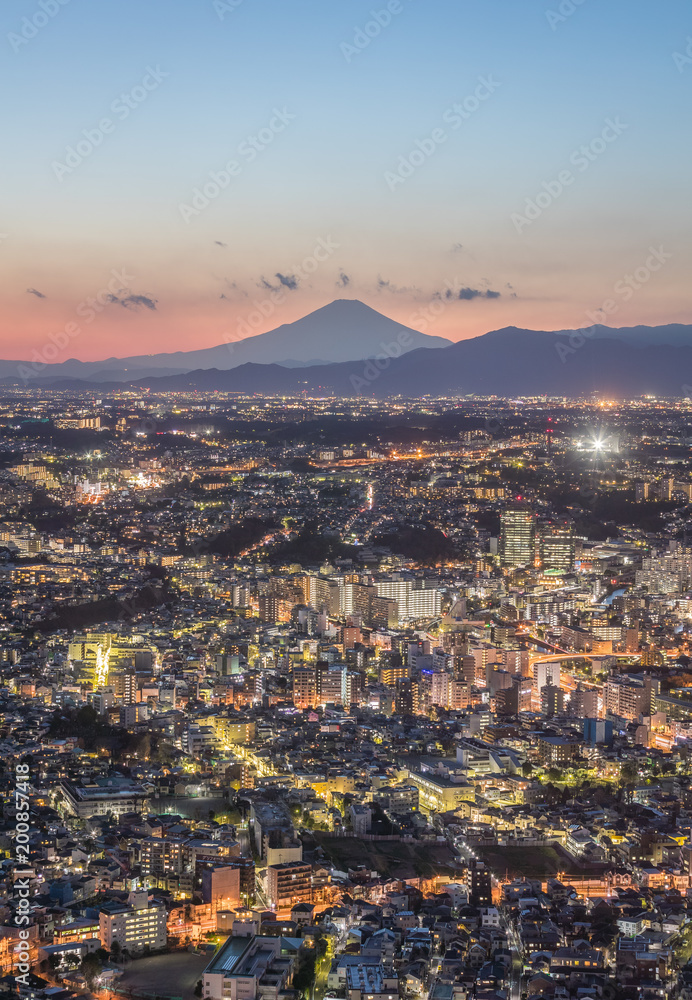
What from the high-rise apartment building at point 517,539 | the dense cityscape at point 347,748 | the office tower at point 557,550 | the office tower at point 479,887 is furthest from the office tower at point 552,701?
the high-rise apartment building at point 517,539

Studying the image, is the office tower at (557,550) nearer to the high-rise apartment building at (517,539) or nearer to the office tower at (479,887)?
the high-rise apartment building at (517,539)

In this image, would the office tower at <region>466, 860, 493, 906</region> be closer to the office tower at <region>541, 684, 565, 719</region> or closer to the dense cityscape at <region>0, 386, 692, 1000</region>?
the dense cityscape at <region>0, 386, 692, 1000</region>

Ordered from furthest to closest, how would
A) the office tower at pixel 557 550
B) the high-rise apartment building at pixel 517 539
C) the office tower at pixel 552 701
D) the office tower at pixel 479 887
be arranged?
the high-rise apartment building at pixel 517 539
the office tower at pixel 557 550
the office tower at pixel 552 701
the office tower at pixel 479 887

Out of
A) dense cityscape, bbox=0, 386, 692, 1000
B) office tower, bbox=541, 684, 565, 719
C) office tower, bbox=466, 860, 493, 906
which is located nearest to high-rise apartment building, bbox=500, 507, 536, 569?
dense cityscape, bbox=0, 386, 692, 1000

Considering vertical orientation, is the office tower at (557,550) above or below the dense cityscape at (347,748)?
above

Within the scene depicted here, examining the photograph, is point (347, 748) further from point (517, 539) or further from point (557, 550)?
point (517, 539)

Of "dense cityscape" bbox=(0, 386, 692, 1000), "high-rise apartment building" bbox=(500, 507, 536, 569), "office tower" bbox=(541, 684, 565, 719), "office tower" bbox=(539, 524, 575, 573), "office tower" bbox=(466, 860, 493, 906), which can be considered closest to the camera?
"dense cityscape" bbox=(0, 386, 692, 1000)

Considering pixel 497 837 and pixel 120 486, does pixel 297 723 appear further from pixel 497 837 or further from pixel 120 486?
pixel 120 486

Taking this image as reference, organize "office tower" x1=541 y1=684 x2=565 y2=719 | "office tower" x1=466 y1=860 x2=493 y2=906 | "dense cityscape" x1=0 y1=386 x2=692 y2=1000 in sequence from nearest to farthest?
"dense cityscape" x1=0 y1=386 x2=692 y2=1000 → "office tower" x1=466 y1=860 x2=493 y2=906 → "office tower" x1=541 y1=684 x2=565 y2=719

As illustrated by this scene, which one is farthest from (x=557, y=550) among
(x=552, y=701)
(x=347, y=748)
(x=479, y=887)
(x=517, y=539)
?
(x=479, y=887)
